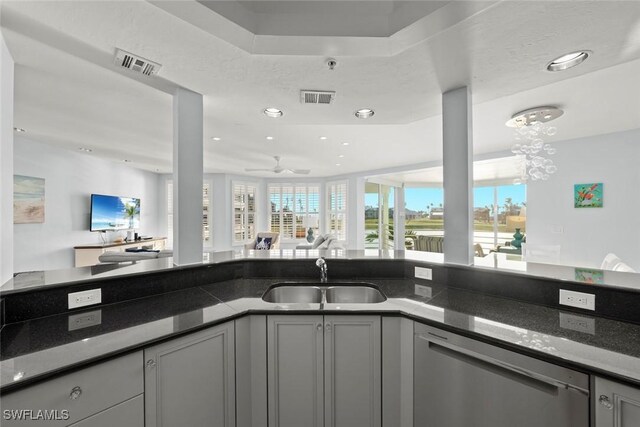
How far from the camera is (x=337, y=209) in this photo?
7461 millimetres

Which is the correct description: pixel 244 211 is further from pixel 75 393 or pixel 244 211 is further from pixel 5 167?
pixel 75 393

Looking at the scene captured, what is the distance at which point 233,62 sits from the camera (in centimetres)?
148

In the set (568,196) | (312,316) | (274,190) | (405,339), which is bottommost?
(405,339)

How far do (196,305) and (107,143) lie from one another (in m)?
3.72

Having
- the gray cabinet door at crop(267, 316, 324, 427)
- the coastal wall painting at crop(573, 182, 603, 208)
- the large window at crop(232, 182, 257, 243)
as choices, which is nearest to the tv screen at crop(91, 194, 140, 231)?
the large window at crop(232, 182, 257, 243)

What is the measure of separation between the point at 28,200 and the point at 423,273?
203 inches

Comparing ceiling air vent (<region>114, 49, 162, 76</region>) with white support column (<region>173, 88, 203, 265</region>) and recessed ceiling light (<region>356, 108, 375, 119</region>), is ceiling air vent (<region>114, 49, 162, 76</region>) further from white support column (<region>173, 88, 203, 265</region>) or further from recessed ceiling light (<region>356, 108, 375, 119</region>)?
recessed ceiling light (<region>356, 108, 375, 119</region>)

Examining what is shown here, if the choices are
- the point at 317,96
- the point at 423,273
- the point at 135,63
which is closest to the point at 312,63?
the point at 317,96

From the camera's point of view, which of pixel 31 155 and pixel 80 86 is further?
pixel 31 155

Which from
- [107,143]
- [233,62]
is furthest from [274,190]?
[233,62]

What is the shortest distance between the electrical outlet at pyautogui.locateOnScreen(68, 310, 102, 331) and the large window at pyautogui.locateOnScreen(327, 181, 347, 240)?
621cm

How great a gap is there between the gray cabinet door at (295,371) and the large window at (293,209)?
21.2 ft

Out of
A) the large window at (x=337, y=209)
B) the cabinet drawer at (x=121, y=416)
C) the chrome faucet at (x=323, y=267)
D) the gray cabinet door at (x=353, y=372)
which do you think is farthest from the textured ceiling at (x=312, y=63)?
the large window at (x=337, y=209)

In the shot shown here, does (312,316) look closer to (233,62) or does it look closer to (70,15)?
(233,62)
